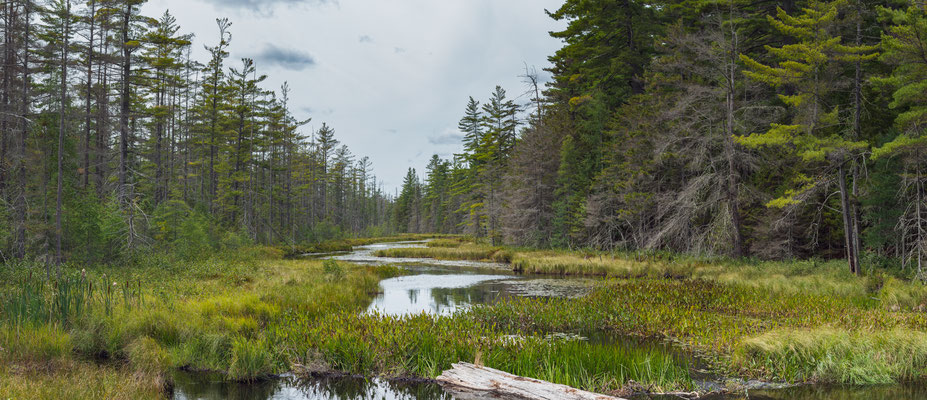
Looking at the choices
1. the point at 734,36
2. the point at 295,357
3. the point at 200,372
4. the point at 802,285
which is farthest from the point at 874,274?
the point at 200,372

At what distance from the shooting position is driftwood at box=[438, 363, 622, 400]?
5379 mm

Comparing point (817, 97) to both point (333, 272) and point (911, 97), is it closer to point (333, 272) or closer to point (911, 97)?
point (911, 97)

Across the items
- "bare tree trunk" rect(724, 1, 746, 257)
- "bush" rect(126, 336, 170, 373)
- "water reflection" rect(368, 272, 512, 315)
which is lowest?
"water reflection" rect(368, 272, 512, 315)

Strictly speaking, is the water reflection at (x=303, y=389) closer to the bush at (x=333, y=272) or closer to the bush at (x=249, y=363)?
the bush at (x=249, y=363)

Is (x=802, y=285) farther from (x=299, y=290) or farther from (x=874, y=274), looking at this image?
(x=299, y=290)

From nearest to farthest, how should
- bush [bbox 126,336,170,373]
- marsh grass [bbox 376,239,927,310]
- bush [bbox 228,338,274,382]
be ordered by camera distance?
bush [bbox 126,336,170,373]
bush [bbox 228,338,274,382]
marsh grass [bbox 376,239,927,310]

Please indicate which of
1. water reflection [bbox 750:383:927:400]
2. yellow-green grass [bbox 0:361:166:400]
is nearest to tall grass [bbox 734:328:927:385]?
water reflection [bbox 750:383:927:400]

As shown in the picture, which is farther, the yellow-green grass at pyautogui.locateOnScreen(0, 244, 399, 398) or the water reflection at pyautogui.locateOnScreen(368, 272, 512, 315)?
the water reflection at pyautogui.locateOnScreen(368, 272, 512, 315)

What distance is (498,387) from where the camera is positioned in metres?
5.93

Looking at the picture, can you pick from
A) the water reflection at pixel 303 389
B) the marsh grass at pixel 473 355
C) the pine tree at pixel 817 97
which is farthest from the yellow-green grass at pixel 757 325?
the pine tree at pixel 817 97

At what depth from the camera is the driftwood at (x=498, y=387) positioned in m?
5.38

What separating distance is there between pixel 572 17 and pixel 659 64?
12.0m

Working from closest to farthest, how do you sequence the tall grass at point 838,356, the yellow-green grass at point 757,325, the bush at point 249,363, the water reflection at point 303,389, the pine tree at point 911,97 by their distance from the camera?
the water reflection at point 303,389 → the tall grass at point 838,356 → the yellow-green grass at point 757,325 → the bush at point 249,363 → the pine tree at point 911,97

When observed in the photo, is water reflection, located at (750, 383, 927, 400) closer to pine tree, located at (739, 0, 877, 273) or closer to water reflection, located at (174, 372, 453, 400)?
water reflection, located at (174, 372, 453, 400)
